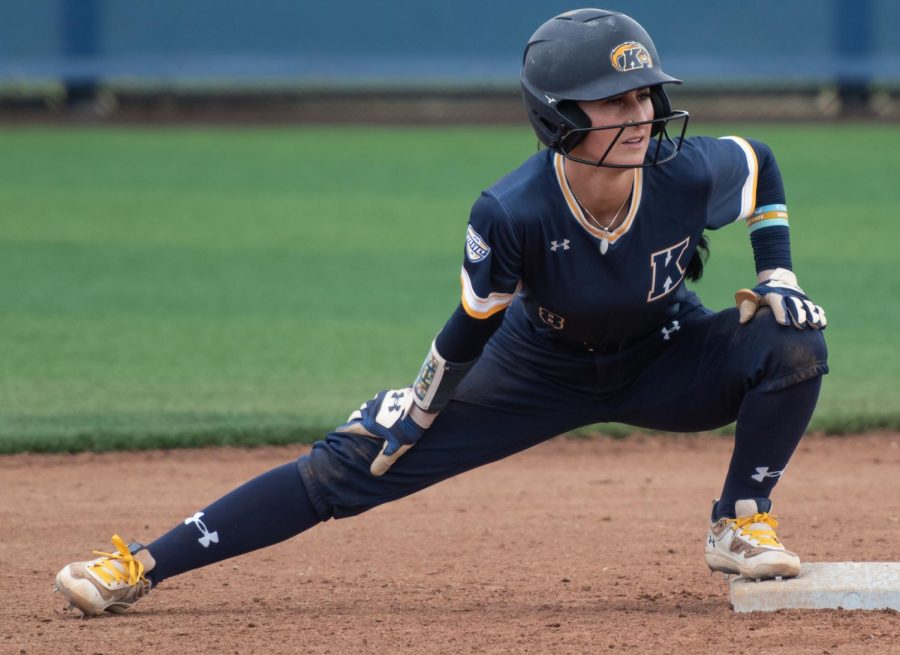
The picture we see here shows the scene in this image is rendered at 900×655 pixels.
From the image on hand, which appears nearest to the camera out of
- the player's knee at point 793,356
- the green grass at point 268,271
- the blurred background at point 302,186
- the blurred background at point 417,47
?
the player's knee at point 793,356

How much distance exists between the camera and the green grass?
20.1ft

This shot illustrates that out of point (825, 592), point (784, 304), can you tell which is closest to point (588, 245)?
point (784, 304)

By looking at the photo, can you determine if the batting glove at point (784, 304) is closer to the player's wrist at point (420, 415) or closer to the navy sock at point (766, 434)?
the navy sock at point (766, 434)

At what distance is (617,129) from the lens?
3.24 metres

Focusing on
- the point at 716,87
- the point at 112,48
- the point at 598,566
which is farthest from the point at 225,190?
the point at 598,566

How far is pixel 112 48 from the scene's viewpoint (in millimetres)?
16109

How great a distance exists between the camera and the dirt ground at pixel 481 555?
3.32 m

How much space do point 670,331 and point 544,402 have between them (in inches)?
15.6

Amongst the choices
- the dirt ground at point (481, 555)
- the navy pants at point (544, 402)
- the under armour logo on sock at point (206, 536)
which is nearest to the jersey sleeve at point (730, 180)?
the navy pants at point (544, 402)

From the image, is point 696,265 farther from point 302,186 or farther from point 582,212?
point 302,186

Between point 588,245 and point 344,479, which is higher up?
point 588,245

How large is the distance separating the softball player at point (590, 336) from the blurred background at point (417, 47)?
41.8 feet

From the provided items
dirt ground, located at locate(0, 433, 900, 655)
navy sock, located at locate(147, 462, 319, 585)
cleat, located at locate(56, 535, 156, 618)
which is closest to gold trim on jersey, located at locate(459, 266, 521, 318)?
navy sock, located at locate(147, 462, 319, 585)

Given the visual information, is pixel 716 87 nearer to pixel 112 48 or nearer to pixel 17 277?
pixel 112 48
